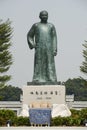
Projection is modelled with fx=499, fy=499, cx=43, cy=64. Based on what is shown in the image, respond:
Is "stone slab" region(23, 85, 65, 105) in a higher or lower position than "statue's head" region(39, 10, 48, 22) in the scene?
→ lower

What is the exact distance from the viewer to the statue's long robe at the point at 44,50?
1512 cm

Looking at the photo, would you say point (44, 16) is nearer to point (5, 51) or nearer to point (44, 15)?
point (44, 15)

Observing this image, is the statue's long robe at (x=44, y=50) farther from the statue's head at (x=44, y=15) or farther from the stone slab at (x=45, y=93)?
the stone slab at (x=45, y=93)

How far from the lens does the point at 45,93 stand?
14.7m

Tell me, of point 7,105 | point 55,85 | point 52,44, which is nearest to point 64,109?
point 55,85

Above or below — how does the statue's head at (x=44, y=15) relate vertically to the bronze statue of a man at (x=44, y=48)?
above

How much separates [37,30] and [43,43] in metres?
0.44

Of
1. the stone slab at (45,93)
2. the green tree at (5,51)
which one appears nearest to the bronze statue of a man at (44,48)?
the stone slab at (45,93)

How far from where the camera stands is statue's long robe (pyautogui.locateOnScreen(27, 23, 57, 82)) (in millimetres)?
15125

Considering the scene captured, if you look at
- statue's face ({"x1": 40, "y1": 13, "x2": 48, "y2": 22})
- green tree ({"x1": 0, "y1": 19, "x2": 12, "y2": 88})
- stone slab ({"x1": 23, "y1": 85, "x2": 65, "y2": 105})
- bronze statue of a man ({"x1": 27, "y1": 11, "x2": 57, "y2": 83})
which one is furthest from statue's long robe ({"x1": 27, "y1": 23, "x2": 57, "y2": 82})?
green tree ({"x1": 0, "y1": 19, "x2": 12, "y2": 88})

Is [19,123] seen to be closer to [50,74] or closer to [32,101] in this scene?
[32,101]

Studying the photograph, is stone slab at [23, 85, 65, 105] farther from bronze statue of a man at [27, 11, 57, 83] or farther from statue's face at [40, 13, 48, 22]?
statue's face at [40, 13, 48, 22]

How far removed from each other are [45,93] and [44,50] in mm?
1386

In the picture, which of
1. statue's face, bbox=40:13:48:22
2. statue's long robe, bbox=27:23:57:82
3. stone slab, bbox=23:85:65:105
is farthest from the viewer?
statue's face, bbox=40:13:48:22
